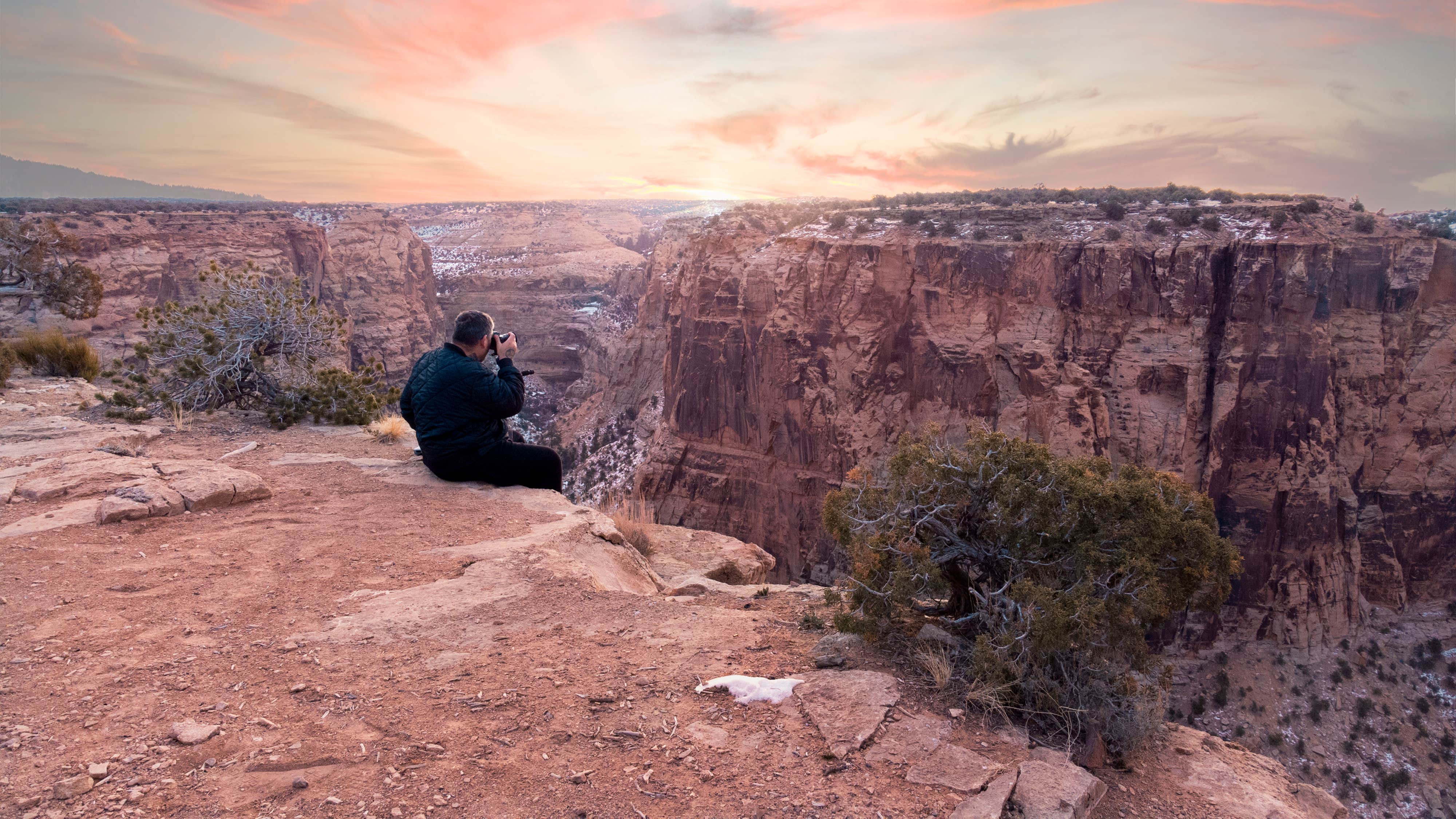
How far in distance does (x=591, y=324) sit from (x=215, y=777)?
5454 centimetres

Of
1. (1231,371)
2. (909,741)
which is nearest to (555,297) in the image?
(1231,371)

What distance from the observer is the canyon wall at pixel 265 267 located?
32.8 metres

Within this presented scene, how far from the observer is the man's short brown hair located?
248 inches

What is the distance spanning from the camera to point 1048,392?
23.3 metres

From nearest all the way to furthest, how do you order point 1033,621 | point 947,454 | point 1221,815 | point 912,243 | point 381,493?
point 1221,815
point 1033,621
point 947,454
point 381,493
point 912,243

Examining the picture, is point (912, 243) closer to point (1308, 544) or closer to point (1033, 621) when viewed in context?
point (1308, 544)

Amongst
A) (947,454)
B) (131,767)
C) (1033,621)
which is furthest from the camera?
(947,454)

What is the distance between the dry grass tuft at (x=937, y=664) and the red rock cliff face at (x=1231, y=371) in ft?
66.0

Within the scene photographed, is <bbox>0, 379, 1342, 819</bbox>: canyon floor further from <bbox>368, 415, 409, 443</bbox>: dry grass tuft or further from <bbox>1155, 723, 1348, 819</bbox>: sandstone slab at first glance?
<bbox>368, 415, 409, 443</bbox>: dry grass tuft

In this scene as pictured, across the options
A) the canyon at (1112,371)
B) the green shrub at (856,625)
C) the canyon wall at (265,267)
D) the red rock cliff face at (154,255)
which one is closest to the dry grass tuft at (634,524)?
the green shrub at (856,625)

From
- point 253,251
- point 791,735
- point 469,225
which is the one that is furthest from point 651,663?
point 469,225

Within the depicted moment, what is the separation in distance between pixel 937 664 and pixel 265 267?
4409 centimetres

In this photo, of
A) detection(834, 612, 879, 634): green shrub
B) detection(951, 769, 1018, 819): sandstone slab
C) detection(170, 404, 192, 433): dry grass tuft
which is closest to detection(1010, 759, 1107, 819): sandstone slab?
detection(951, 769, 1018, 819): sandstone slab

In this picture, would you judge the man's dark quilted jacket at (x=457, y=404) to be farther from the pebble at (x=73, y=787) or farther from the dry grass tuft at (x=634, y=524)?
the pebble at (x=73, y=787)
